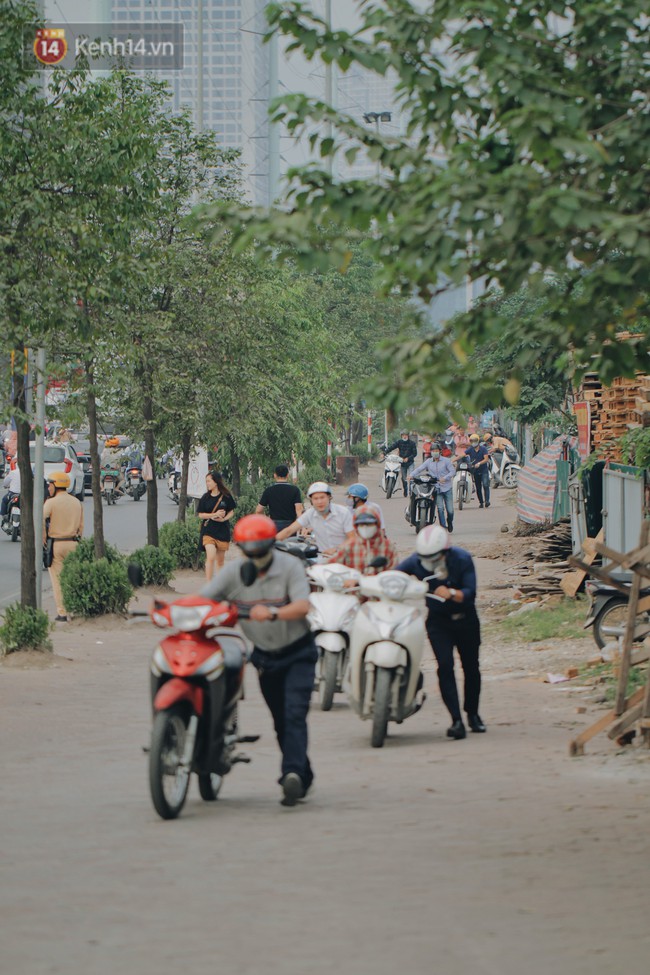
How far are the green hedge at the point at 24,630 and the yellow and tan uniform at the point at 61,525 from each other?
12.3ft

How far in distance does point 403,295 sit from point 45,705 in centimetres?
664

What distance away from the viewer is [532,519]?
92.3 feet

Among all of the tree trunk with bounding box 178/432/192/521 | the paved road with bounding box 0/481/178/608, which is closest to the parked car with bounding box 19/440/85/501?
the paved road with bounding box 0/481/178/608

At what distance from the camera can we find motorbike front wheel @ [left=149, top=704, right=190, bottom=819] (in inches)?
294

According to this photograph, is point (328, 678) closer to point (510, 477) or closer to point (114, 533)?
point (114, 533)

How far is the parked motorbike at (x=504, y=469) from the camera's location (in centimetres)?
4997

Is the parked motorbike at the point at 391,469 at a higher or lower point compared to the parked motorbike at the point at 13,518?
higher

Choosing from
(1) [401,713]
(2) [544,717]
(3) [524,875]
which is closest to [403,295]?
(3) [524,875]

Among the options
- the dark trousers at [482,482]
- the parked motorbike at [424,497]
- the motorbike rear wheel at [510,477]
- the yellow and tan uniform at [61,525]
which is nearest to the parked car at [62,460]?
the dark trousers at [482,482]

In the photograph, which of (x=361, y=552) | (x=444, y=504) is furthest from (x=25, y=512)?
(x=444, y=504)

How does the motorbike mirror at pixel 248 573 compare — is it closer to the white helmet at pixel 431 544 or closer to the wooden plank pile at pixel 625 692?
the wooden plank pile at pixel 625 692

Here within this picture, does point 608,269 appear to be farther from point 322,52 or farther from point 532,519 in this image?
point 532,519

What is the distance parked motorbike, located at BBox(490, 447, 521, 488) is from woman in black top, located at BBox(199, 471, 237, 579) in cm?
2954

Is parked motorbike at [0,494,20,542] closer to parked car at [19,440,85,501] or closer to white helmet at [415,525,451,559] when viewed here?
parked car at [19,440,85,501]
